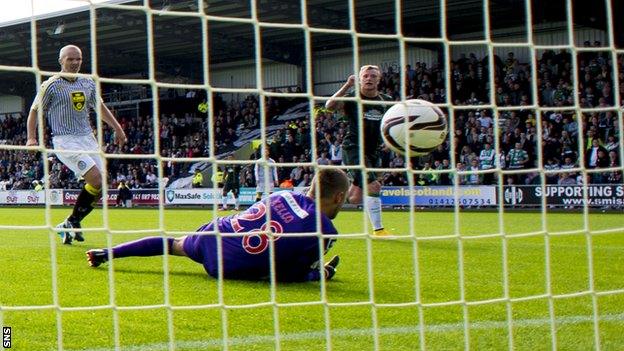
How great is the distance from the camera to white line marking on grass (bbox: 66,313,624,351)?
321 centimetres

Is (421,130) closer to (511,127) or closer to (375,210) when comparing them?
(375,210)

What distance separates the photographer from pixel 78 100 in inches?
280

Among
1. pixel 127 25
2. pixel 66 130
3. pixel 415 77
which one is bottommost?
pixel 66 130

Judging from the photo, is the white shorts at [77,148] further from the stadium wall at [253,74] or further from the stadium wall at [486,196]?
the stadium wall at [253,74]

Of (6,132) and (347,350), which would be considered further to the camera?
(6,132)

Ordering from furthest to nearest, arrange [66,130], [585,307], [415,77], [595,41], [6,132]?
[6,132] → [415,77] → [595,41] → [66,130] → [585,307]

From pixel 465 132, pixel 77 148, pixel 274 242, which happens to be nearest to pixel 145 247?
pixel 274 242

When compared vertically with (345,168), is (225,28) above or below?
above

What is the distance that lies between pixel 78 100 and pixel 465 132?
11.4 m

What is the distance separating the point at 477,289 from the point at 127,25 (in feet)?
61.5

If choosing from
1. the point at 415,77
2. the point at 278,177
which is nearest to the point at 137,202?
the point at 278,177

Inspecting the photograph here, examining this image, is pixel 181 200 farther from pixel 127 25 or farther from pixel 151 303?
pixel 151 303

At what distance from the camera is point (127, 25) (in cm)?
2191

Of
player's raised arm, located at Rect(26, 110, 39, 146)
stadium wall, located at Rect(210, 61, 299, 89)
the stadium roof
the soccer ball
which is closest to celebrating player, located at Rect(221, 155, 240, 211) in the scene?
the stadium roof
